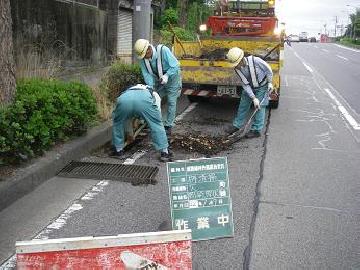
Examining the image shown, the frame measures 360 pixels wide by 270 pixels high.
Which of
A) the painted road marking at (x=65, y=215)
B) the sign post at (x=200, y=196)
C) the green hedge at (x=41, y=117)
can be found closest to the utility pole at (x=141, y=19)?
the green hedge at (x=41, y=117)

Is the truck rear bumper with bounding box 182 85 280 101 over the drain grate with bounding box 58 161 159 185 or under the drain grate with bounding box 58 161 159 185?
over

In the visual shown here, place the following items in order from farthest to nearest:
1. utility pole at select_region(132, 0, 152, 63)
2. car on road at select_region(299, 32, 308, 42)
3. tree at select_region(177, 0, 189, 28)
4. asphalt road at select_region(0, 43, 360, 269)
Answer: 1. car on road at select_region(299, 32, 308, 42)
2. tree at select_region(177, 0, 189, 28)
3. utility pole at select_region(132, 0, 152, 63)
4. asphalt road at select_region(0, 43, 360, 269)

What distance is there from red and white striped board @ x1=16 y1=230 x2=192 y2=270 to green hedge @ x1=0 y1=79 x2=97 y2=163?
2087 millimetres

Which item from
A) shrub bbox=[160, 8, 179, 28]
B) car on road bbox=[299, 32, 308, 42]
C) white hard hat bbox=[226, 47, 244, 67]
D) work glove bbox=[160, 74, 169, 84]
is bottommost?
work glove bbox=[160, 74, 169, 84]

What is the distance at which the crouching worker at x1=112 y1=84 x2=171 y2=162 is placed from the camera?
6113mm

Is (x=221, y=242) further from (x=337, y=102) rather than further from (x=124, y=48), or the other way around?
(x=124, y=48)

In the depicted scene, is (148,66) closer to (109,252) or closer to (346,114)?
(109,252)

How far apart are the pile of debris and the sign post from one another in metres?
2.83

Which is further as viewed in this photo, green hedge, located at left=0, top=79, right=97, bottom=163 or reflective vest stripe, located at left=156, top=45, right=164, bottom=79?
reflective vest stripe, located at left=156, top=45, right=164, bottom=79

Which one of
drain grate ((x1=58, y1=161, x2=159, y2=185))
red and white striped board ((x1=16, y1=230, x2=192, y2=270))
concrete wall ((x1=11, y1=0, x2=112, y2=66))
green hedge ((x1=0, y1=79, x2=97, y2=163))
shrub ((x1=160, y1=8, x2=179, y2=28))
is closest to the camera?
red and white striped board ((x1=16, y1=230, x2=192, y2=270))

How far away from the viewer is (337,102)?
12172 millimetres

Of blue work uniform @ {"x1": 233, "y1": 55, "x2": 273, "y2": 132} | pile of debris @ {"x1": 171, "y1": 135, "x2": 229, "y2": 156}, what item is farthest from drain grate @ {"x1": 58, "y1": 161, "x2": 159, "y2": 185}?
blue work uniform @ {"x1": 233, "y1": 55, "x2": 273, "y2": 132}

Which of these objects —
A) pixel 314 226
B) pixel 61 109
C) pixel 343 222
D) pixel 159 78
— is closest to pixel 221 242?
pixel 314 226

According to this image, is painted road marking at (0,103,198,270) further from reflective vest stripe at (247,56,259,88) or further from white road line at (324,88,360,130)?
white road line at (324,88,360,130)
